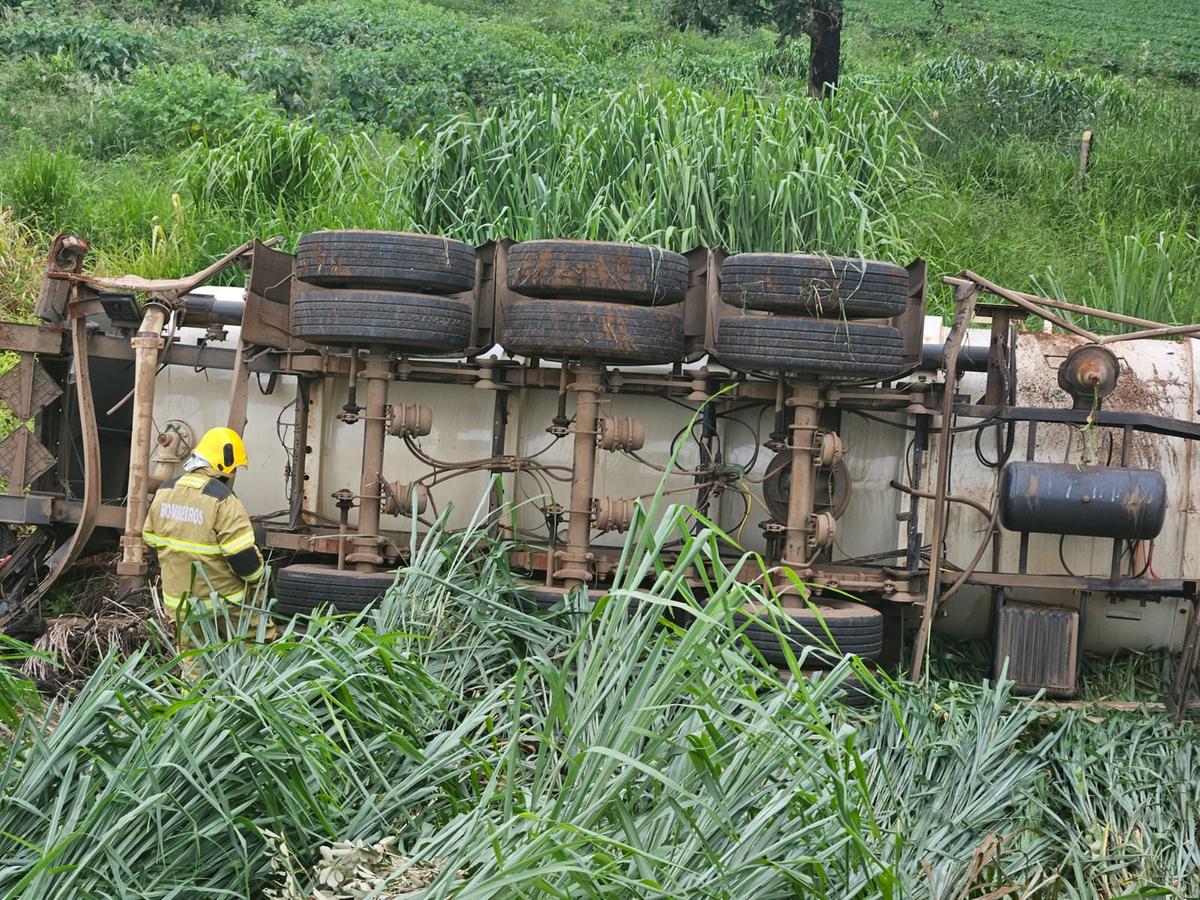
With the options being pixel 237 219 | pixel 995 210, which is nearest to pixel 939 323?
pixel 995 210

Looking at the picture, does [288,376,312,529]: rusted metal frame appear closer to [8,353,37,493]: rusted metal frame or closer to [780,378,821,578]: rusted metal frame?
[8,353,37,493]: rusted metal frame

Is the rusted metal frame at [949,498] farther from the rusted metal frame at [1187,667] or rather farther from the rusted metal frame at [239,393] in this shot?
the rusted metal frame at [239,393]

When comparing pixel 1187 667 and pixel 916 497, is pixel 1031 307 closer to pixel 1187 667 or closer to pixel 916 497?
pixel 916 497

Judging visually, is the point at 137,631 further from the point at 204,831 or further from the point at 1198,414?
the point at 1198,414

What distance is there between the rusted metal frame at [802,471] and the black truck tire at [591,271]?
81 centimetres

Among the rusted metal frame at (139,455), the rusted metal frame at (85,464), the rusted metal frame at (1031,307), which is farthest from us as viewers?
the rusted metal frame at (85,464)

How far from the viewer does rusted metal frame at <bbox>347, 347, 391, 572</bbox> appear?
6.18m

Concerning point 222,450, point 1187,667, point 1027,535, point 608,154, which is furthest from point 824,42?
point 222,450

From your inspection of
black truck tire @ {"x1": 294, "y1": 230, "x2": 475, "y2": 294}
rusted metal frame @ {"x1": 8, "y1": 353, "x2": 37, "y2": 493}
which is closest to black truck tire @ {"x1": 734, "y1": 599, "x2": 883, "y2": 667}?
black truck tire @ {"x1": 294, "y1": 230, "x2": 475, "y2": 294}

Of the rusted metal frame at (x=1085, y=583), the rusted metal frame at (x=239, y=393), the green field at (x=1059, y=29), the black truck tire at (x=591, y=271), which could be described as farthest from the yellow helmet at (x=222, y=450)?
the green field at (x=1059, y=29)

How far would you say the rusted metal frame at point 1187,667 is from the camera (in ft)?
19.4

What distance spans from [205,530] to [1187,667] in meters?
4.63

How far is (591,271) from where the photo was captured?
5715 mm

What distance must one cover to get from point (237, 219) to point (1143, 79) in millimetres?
13001
